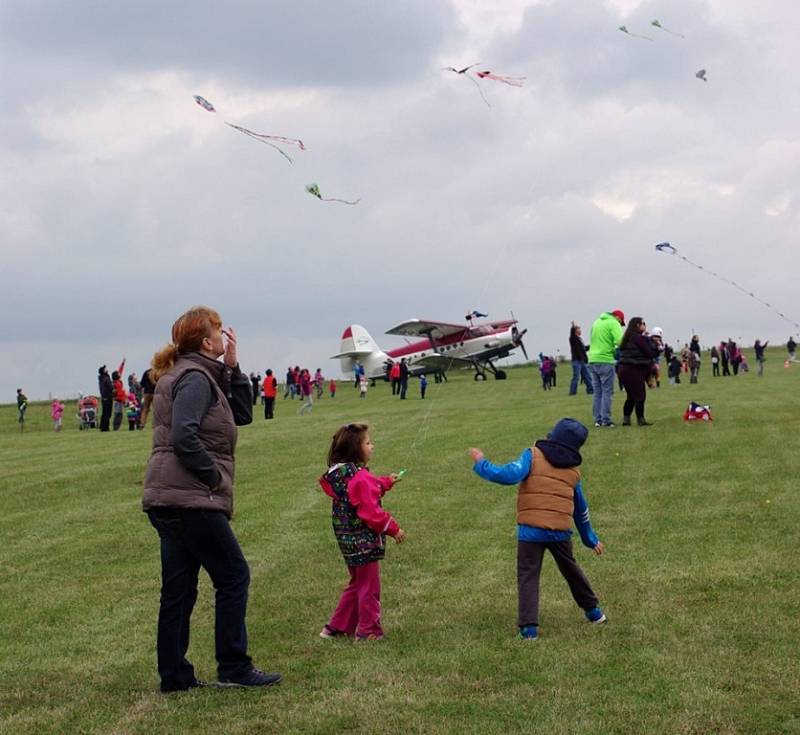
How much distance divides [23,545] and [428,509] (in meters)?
4.72

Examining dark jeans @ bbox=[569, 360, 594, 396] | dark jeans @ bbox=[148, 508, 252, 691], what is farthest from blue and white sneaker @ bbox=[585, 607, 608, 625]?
dark jeans @ bbox=[569, 360, 594, 396]

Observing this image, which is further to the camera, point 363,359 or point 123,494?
point 363,359

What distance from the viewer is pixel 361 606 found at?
7664 mm

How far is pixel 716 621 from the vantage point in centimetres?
769

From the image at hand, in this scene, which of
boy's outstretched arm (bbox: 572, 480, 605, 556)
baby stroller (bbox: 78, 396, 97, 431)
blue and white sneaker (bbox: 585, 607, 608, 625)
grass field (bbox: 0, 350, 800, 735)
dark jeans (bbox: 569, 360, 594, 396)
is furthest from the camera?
baby stroller (bbox: 78, 396, 97, 431)

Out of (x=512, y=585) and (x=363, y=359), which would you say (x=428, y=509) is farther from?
(x=363, y=359)

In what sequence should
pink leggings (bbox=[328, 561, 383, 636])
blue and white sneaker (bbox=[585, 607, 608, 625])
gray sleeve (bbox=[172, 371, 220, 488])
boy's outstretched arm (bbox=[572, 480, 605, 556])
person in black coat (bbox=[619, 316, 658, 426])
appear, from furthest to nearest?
1. person in black coat (bbox=[619, 316, 658, 426])
2. boy's outstretched arm (bbox=[572, 480, 605, 556])
3. blue and white sneaker (bbox=[585, 607, 608, 625])
4. pink leggings (bbox=[328, 561, 383, 636])
5. gray sleeve (bbox=[172, 371, 220, 488])

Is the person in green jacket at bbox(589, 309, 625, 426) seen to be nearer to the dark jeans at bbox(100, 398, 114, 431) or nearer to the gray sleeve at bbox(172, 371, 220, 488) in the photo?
the gray sleeve at bbox(172, 371, 220, 488)

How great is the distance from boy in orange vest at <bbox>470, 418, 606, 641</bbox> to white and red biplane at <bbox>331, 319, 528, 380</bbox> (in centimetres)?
5218

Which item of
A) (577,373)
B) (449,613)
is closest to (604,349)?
(449,613)

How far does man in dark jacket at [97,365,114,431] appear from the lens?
3631 cm

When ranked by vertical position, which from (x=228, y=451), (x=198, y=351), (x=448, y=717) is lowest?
(x=448, y=717)

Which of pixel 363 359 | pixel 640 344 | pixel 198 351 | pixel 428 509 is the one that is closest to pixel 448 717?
pixel 198 351

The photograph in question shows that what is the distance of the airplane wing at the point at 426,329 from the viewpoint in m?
69.6
